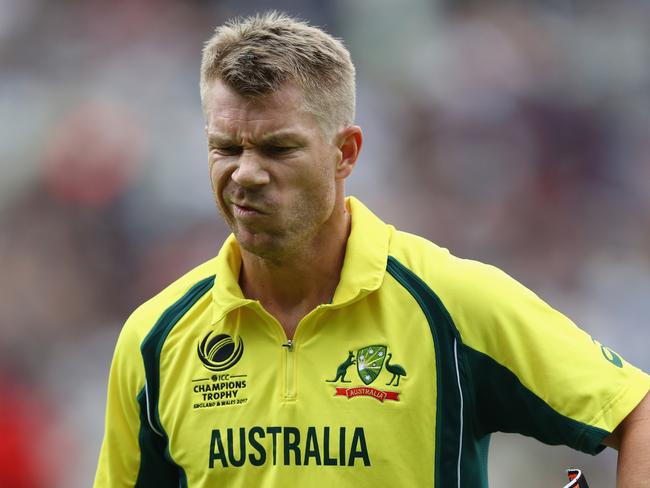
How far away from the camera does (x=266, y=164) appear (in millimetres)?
2275

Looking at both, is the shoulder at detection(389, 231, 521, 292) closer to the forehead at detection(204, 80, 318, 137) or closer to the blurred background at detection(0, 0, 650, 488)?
the forehead at detection(204, 80, 318, 137)

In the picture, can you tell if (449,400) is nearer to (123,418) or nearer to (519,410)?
(519,410)

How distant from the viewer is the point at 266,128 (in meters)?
2.26

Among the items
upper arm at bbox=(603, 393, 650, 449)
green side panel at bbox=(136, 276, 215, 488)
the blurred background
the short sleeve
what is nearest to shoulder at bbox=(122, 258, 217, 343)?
green side panel at bbox=(136, 276, 215, 488)

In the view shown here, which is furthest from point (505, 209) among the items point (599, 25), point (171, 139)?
point (171, 139)

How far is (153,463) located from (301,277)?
62 centimetres

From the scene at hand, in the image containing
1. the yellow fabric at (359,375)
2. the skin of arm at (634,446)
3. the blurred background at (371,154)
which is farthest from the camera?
the blurred background at (371,154)

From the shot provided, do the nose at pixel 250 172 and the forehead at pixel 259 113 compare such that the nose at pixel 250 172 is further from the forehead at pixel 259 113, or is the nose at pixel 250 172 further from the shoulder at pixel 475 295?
the shoulder at pixel 475 295

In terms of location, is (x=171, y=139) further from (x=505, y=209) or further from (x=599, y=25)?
(x=599, y=25)

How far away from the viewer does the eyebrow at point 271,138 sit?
2.27 metres

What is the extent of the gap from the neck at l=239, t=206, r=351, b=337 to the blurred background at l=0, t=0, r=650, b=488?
3303 millimetres

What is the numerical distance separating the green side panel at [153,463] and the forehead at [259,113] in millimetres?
721

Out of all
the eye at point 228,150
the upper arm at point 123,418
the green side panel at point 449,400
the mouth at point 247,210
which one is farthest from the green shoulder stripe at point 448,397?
the upper arm at point 123,418

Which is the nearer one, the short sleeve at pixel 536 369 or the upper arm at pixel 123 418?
the short sleeve at pixel 536 369
